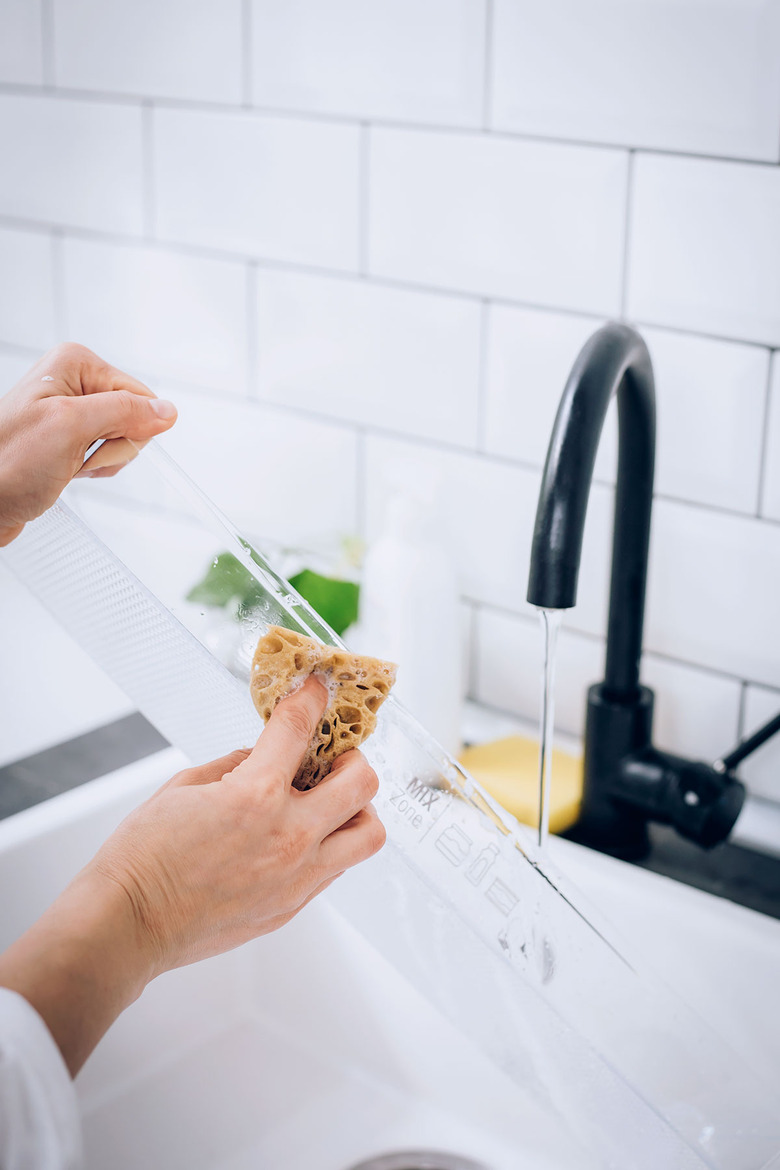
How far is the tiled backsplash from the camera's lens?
78cm

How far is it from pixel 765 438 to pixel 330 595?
39cm

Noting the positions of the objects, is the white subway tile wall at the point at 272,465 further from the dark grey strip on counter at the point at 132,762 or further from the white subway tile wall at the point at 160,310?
the dark grey strip on counter at the point at 132,762

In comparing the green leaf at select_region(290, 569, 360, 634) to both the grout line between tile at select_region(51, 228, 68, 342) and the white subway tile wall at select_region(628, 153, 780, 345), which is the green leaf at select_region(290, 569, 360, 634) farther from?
the grout line between tile at select_region(51, 228, 68, 342)

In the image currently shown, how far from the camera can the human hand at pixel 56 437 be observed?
54 cm

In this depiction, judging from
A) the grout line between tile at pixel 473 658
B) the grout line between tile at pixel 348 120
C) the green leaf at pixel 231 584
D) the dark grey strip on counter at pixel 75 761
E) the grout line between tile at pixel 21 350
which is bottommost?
the dark grey strip on counter at pixel 75 761

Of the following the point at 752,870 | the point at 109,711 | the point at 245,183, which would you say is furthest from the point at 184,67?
the point at 752,870

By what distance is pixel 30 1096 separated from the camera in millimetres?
379

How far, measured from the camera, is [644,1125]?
601 millimetres

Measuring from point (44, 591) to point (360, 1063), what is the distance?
469 mm

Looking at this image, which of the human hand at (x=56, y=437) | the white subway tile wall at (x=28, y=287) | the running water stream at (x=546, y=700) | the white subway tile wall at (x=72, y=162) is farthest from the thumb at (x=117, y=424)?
the white subway tile wall at (x=28, y=287)

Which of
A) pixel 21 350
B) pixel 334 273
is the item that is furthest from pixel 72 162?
pixel 334 273

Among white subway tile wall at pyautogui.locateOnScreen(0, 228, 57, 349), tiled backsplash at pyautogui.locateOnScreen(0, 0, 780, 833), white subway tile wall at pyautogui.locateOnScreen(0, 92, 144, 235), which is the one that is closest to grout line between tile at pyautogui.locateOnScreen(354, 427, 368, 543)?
tiled backsplash at pyautogui.locateOnScreen(0, 0, 780, 833)

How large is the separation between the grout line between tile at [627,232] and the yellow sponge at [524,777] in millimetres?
358

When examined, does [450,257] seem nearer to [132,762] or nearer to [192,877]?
[132,762]
